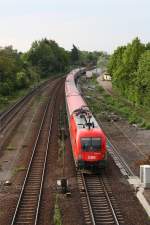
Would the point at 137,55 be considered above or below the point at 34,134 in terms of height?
above

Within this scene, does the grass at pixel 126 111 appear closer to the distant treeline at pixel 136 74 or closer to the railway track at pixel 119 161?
the distant treeline at pixel 136 74

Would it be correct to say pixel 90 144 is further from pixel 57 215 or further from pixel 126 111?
pixel 126 111

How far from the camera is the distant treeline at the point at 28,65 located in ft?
250

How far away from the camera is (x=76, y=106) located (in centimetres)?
3388

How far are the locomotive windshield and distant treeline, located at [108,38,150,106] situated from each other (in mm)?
25421

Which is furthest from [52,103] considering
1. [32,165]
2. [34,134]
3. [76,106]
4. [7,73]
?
[32,165]

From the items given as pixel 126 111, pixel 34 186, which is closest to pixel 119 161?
pixel 34 186

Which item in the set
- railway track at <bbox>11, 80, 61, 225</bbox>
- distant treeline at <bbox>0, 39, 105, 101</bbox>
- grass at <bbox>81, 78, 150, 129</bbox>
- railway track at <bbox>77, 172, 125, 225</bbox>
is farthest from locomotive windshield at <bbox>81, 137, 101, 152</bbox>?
distant treeline at <bbox>0, 39, 105, 101</bbox>

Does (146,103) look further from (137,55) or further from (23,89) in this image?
(23,89)

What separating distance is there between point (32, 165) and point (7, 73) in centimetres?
5112

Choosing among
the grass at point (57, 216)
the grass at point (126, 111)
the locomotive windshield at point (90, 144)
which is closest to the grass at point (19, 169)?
the locomotive windshield at point (90, 144)

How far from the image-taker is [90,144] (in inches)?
980

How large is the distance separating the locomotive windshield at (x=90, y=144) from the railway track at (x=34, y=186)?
2.81m

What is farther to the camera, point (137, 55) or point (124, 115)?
point (137, 55)
